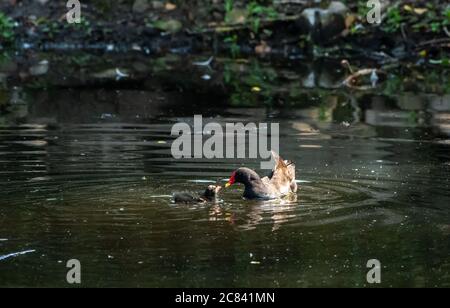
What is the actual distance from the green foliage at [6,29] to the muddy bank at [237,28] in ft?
0.09

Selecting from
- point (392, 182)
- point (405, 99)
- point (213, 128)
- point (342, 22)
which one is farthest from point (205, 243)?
point (342, 22)

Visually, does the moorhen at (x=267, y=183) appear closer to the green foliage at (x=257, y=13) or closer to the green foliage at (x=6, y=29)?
the green foliage at (x=257, y=13)

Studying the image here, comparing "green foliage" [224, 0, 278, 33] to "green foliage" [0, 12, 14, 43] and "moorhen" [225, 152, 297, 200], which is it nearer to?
"green foliage" [0, 12, 14, 43]

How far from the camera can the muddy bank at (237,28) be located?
2642 cm

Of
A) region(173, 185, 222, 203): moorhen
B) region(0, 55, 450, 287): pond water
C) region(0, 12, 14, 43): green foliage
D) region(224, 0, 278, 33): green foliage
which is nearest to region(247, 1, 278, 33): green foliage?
region(224, 0, 278, 33): green foliage

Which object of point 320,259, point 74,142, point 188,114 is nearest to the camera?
point 320,259

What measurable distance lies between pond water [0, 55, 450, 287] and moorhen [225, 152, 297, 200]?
151 millimetres

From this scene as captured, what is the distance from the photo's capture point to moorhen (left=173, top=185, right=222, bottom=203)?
35.2ft

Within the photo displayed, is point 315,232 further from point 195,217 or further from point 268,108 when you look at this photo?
point 268,108

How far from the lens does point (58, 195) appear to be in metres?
11.2

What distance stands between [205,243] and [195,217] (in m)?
1.00

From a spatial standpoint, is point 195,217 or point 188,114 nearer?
point 195,217

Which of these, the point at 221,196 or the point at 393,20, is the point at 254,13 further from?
the point at 221,196

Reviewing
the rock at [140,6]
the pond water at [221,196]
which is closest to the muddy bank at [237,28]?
the rock at [140,6]
